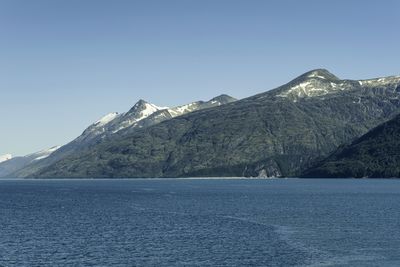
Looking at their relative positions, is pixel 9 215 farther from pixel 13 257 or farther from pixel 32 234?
pixel 13 257

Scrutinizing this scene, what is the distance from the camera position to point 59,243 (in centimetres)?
12256

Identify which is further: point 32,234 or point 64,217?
point 64,217

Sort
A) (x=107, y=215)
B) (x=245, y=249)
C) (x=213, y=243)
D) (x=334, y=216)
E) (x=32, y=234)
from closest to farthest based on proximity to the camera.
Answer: (x=245, y=249) < (x=213, y=243) < (x=32, y=234) < (x=334, y=216) < (x=107, y=215)

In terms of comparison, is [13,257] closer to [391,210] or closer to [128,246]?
[128,246]

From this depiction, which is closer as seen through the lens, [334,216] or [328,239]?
[328,239]

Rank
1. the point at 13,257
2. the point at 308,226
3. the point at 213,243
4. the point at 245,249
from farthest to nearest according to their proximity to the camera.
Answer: the point at 308,226 < the point at 213,243 < the point at 245,249 < the point at 13,257

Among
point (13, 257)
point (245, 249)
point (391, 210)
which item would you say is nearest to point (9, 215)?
point (13, 257)

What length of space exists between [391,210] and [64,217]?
9641cm

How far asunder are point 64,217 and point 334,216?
75669 mm

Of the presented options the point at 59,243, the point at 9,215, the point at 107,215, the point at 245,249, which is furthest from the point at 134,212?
the point at 245,249

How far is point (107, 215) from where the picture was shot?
188250mm

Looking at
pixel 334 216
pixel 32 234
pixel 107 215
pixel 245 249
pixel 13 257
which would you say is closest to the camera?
pixel 13 257

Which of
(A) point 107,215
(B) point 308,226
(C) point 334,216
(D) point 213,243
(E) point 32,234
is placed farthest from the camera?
(A) point 107,215

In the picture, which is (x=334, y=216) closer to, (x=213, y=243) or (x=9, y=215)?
(x=213, y=243)
